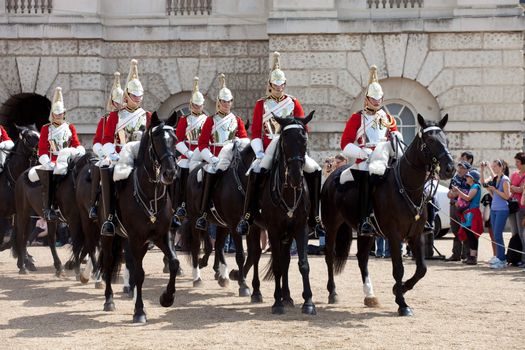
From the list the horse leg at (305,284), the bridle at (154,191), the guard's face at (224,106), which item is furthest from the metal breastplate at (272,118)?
the guard's face at (224,106)

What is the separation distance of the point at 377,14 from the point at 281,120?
12842 millimetres

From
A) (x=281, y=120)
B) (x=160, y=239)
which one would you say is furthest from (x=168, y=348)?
(x=281, y=120)

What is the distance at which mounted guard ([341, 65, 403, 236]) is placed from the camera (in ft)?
39.0

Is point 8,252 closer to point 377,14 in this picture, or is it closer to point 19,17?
point 19,17

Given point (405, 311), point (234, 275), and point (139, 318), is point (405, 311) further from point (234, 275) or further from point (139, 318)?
point (234, 275)

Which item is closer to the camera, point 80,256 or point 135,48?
point 80,256

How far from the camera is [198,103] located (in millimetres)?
16750

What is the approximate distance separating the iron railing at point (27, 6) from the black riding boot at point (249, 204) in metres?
13.7

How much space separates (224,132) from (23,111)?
12.9 m

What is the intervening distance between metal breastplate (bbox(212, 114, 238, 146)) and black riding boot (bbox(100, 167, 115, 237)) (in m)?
3.21

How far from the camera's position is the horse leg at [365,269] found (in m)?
12.0

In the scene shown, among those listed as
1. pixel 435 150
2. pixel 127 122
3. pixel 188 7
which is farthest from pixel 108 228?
pixel 188 7

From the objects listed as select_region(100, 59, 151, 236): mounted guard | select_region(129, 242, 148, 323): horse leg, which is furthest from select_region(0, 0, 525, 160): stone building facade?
select_region(129, 242, 148, 323): horse leg

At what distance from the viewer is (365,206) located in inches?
468
